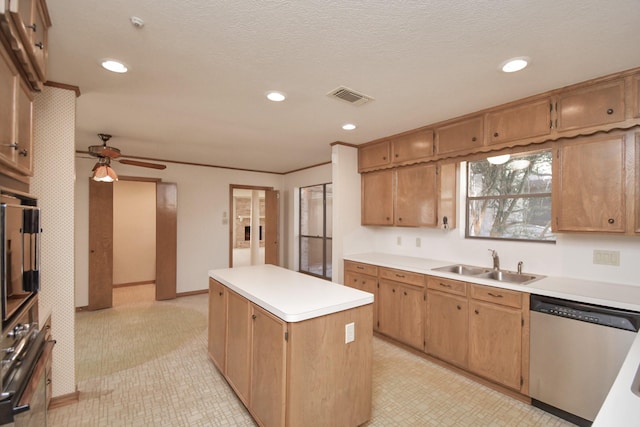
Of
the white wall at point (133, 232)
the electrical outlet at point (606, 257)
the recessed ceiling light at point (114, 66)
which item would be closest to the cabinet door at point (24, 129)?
the recessed ceiling light at point (114, 66)

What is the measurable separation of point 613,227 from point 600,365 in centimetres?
95

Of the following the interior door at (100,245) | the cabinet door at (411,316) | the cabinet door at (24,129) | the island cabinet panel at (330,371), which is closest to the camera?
the cabinet door at (24,129)

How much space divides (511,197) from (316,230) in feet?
11.9

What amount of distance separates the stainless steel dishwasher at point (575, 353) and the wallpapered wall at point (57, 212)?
354 cm

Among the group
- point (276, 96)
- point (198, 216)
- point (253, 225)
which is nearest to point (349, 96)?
point (276, 96)

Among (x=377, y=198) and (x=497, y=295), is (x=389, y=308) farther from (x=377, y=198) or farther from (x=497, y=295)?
(x=377, y=198)

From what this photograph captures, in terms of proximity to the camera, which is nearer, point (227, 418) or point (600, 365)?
point (600, 365)

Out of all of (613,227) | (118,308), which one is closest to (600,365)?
(613,227)

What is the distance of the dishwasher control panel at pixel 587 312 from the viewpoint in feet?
5.93

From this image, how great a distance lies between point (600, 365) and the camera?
1912 mm

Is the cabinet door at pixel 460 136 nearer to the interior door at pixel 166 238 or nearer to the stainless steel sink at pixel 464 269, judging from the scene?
the stainless steel sink at pixel 464 269

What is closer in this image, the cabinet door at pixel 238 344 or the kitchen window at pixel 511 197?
the cabinet door at pixel 238 344

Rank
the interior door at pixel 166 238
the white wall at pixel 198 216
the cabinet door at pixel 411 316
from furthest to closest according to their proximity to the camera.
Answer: the white wall at pixel 198 216, the interior door at pixel 166 238, the cabinet door at pixel 411 316

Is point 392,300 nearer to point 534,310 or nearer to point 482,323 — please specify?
point 482,323
